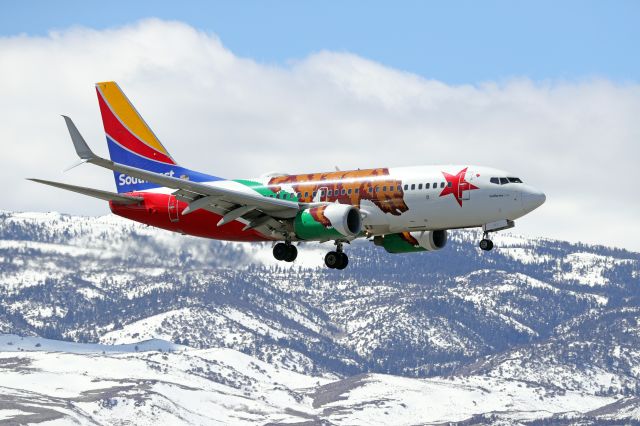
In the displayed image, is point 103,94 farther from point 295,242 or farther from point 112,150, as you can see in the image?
point 295,242

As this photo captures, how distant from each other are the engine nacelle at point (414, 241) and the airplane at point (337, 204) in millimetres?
78

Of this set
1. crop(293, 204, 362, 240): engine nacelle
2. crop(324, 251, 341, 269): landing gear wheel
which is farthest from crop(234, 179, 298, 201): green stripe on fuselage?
crop(324, 251, 341, 269): landing gear wheel

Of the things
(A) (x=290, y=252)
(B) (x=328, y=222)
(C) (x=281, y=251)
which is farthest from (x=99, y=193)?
(B) (x=328, y=222)

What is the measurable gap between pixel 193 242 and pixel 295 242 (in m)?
38.0

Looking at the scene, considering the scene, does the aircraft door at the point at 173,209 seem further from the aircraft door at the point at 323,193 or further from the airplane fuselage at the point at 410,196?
the aircraft door at the point at 323,193

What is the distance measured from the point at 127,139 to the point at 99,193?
1257 centimetres

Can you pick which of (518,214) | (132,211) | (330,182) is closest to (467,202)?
(518,214)

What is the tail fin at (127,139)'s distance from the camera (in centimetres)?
11094

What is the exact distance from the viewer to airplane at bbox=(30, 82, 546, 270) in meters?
92.8

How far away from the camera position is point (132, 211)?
10538 centimetres

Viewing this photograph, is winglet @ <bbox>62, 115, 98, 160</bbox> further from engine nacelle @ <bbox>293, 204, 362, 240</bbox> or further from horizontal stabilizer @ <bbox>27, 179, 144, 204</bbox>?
engine nacelle @ <bbox>293, 204, 362, 240</bbox>

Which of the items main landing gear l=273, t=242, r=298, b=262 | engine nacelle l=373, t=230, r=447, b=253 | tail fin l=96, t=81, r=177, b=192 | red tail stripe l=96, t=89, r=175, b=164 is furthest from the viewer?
red tail stripe l=96, t=89, r=175, b=164

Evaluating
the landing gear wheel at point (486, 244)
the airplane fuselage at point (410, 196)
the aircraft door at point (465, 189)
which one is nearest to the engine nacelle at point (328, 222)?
the airplane fuselage at point (410, 196)

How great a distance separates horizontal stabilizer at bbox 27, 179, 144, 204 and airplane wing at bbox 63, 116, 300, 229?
22.4 feet
